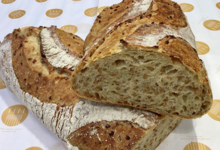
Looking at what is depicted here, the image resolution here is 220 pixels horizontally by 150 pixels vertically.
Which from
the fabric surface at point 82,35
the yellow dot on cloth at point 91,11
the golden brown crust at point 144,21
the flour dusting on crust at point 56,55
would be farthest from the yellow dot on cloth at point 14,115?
the yellow dot on cloth at point 91,11

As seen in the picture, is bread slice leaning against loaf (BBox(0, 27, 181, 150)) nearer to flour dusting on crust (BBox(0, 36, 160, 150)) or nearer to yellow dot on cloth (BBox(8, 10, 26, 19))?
flour dusting on crust (BBox(0, 36, 160, 150))

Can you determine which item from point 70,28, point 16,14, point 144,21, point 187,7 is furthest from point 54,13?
point 144,21

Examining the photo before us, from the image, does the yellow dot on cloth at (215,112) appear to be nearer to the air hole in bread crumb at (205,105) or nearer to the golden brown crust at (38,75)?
the air hole in bread crumb at (205,105)

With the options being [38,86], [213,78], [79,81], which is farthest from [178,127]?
[38,86]

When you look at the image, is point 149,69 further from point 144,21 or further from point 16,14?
point 16,14

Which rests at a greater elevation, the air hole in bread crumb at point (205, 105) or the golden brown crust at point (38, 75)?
the air hole in bread crumb at point (205, 105)

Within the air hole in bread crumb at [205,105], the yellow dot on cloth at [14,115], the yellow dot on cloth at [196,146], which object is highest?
the air hole in bread crumb at [205,105]

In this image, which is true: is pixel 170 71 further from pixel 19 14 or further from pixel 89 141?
pixel 19 14
